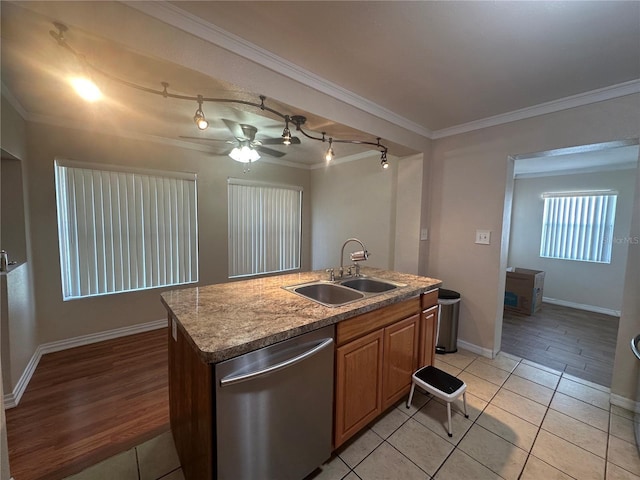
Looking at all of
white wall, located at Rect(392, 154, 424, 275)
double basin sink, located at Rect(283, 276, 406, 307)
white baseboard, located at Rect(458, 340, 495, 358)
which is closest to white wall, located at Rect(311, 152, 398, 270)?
white wall, located at Rect(392, 154, 424, 275)

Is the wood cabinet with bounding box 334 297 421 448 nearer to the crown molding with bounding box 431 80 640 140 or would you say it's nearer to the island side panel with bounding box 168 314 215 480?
the island side panel with bounding box 168 314 215 480

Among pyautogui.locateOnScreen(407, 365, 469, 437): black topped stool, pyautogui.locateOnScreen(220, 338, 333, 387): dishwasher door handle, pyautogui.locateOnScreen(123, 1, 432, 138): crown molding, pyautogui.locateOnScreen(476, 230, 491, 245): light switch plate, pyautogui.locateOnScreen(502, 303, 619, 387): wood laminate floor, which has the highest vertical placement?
pyautogui.locateOnScreen(123, 1, 432, 138): crown molding

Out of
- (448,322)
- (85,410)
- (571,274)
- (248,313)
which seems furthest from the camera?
(571,274)

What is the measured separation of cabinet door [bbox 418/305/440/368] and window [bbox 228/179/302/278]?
2923mm

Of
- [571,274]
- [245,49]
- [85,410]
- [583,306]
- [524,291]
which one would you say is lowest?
[85,410]

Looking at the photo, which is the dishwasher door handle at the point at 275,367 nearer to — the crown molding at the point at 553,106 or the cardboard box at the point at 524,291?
the crown molding at the point at 553,106

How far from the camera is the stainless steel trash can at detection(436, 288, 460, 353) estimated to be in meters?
2.81

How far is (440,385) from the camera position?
1.84 metres

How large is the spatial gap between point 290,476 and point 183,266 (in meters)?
2.97

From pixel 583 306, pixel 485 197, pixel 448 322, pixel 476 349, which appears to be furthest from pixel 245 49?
pixel 583 306

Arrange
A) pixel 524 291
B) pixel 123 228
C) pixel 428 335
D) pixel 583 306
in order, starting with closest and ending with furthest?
1. pixel 428 335
2. pixel 123 228
3. pixel 524 291
4. pixel 583 306

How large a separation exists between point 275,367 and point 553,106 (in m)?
3.05

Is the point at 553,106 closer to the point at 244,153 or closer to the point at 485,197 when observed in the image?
the point at 485,197

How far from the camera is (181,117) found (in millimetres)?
2592
